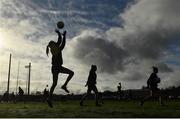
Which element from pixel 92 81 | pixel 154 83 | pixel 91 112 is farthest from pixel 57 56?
pixel 154 83

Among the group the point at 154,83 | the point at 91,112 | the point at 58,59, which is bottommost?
the point at 91,112

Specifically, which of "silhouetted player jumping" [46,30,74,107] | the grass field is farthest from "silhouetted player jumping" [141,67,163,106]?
"silhouetted player jumping" [46,30,74,107]

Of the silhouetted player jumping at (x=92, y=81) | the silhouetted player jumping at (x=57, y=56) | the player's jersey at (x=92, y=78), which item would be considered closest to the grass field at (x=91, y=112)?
the silhouetted player jumping at (x=57, y=56)

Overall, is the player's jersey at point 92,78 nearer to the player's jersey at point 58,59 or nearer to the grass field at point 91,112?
the grass field at point 91,112

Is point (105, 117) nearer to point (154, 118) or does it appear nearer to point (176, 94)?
point (154, 118)

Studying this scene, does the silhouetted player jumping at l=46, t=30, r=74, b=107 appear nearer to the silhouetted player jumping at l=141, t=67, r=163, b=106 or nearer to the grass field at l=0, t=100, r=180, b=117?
the grass field at l=0, t=100, r=180, b=117

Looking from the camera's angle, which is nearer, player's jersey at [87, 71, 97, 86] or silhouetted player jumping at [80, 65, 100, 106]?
silhouetted player jumping at [80, 65, 100, 106]

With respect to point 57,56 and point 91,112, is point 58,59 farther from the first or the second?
point 91,112

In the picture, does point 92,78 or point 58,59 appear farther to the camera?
point 92,78

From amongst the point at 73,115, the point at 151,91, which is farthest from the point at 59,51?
the point at 151,91

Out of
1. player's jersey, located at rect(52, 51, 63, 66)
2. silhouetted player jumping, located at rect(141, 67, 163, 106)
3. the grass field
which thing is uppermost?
player's jersey, located at rect(52, 51, 63, 66)

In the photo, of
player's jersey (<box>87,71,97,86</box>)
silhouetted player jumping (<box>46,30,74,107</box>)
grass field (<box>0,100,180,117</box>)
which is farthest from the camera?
player's jersey (<box>87,71,97,86</box>)

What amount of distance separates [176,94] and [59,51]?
195 ft

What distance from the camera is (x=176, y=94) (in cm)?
7200
